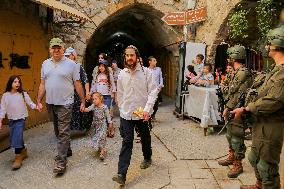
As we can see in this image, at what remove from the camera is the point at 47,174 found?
4738 millimetres

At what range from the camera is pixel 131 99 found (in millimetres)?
4355

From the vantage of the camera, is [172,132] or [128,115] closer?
[128,115]

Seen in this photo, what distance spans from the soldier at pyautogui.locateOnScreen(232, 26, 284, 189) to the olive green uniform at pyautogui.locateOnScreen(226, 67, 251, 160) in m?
0.97

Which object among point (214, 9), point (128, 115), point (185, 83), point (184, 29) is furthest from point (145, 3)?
point (128, 115)

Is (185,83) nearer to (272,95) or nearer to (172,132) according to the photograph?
(172,132)

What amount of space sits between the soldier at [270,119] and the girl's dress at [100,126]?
105 inches

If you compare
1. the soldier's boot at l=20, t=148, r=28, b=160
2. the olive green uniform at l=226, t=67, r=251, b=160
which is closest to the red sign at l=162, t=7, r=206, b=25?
the olive green uniform at l=226, t=67, r=251, b=160

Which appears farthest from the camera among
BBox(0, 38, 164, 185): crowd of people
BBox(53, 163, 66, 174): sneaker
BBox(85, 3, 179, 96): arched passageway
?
BBox(85, 3, 179, 96): arched passageway

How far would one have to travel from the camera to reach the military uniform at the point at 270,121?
10.3 ft

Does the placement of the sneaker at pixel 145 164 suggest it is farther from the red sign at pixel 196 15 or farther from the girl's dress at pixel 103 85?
the red sign at pixel 196 15

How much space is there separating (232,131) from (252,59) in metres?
5.82

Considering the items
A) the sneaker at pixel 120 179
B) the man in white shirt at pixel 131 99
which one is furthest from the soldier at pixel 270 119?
the sneaker at pixel 120 179

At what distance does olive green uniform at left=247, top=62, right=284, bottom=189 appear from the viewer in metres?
3.15

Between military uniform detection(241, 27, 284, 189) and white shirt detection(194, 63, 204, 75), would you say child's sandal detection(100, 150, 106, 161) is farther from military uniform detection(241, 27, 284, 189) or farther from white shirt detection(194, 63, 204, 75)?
white shirt detection(194, 63, 204, 75)
